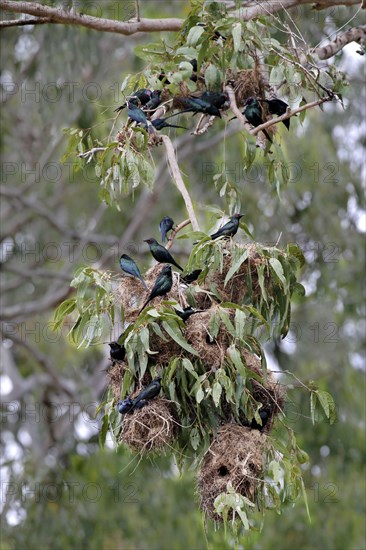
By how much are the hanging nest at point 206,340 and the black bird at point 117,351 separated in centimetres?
25

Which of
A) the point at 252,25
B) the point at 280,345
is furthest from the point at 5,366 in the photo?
the point at 252,25

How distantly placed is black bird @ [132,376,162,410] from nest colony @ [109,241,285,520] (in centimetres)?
3

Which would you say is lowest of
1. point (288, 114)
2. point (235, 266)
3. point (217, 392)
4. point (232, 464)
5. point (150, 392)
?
point (232, 464)

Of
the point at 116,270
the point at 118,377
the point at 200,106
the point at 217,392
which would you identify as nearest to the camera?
the point at 217,392

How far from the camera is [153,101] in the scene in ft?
14.9

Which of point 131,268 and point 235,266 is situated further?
point 131,268

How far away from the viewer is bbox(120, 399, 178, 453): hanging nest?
3883 mm

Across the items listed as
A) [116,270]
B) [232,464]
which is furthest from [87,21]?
[116,270]

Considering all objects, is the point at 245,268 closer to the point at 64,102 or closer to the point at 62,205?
the point at 64,102

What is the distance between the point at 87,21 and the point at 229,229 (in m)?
1.67

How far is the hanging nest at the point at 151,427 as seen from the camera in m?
3.88

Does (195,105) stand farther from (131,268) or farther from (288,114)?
(131,268)

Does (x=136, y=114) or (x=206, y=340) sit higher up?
(x=136, y=114)

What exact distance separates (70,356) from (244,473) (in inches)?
320
